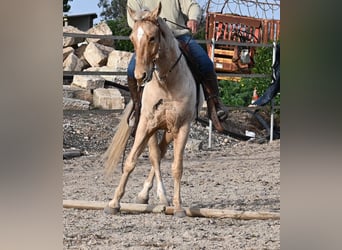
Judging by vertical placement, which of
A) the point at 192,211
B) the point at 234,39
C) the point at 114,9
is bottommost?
the point at 192,211

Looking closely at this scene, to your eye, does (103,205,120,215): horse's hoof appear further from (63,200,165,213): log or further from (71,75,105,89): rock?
(71,75,105,89): rock

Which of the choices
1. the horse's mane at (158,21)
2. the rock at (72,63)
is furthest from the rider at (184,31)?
the rock at (72,63)

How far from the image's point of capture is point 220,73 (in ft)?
13.8

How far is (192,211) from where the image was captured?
2174 millimetres

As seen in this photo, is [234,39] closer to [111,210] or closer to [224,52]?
[224,52]

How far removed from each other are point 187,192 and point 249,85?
191 centimetres

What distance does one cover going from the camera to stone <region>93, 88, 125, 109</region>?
423 cm

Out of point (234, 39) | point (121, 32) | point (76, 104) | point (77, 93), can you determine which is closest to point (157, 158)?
point (76, 104)

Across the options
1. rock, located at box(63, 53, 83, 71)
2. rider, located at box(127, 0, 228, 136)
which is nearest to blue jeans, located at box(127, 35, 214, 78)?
rider, located at box(127, 0, 228, 136)

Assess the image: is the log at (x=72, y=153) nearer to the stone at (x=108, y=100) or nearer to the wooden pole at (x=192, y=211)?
the stone at (x=108, y=100)

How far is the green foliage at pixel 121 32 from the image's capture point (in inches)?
198
